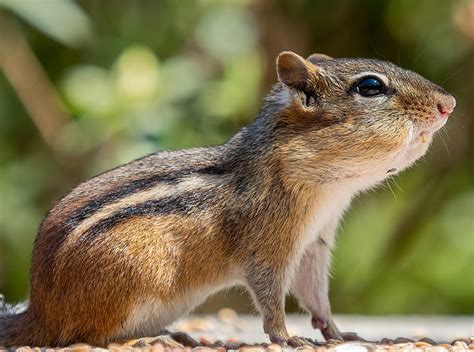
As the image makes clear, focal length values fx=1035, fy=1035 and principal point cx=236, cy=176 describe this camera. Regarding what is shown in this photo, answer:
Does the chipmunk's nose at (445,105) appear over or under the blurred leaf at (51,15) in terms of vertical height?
under

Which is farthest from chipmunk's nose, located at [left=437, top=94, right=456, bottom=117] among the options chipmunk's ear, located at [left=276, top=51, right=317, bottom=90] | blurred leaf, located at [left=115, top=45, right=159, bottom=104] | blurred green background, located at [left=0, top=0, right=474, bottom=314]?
blurred leaf, located at [left=115, top=45, right=159, bottom=104]

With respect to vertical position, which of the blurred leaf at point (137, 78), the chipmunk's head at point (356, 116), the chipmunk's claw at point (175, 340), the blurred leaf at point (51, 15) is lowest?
the chipmunk's claw at point (175, 340)

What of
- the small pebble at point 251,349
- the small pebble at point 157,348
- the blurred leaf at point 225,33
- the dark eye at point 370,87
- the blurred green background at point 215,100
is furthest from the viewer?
the blurred leaf at point 225,33

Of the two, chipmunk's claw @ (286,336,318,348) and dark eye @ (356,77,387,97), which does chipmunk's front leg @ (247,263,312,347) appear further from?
dark eye @ (356,77,387,97)

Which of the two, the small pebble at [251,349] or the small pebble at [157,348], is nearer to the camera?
the small pebble at [251,349]

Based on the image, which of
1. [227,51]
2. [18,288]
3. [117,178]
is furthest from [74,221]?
[18,288]

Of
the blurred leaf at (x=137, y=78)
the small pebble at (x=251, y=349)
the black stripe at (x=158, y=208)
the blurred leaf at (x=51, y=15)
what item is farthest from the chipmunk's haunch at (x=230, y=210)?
the blurred leaf at (x=51, y=15)

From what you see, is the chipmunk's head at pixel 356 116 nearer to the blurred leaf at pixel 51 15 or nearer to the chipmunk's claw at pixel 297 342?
the chipmunk's claw at pixel 297 342

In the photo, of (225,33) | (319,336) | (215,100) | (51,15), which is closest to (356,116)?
(319,336)
